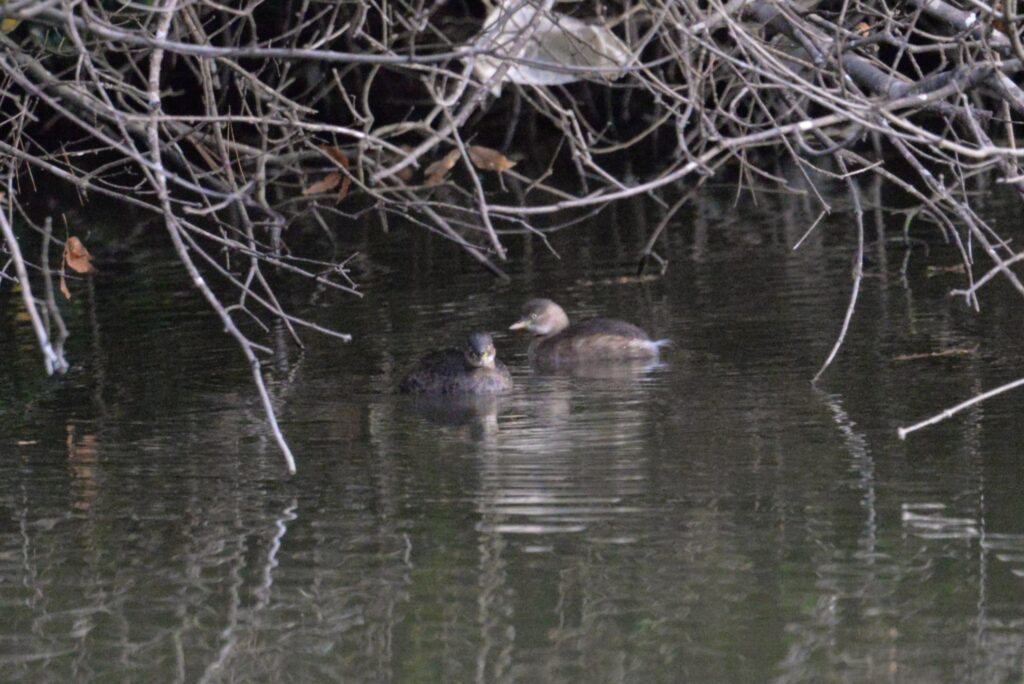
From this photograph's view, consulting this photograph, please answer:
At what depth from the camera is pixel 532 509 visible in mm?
6695

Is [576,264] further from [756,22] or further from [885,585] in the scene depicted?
[885,585]

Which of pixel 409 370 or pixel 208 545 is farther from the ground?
pixel 409 370

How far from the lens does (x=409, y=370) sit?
9531 millimetres

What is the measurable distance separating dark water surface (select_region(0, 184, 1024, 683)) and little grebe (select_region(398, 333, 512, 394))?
0.15m

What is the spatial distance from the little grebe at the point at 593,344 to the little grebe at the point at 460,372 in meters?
0.66

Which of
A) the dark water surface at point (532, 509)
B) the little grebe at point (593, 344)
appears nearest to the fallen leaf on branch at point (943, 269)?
the dark water surface at point (532, 509)

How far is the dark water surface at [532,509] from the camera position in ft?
17.3

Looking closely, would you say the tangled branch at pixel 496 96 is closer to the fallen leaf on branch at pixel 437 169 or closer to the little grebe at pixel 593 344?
the fallen leaf on branch at pixel 437 169

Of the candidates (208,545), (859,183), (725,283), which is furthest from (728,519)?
(859,183)

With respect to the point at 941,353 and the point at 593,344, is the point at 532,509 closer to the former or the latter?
Answer: the point at 941,353

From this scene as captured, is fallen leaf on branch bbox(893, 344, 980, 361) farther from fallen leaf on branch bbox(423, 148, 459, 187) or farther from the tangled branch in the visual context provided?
fallen leaf on branch bbox(423, 148, 459, 187)

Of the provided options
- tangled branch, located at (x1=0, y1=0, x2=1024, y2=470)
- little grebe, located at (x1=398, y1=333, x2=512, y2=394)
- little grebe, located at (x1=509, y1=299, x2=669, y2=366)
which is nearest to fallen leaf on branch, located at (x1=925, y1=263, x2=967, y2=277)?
tangled branch, located at (x1=0, y1=0, x2=1024, y2=470)

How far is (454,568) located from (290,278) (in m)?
7.85

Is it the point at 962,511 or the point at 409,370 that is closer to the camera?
the point at 962,511
